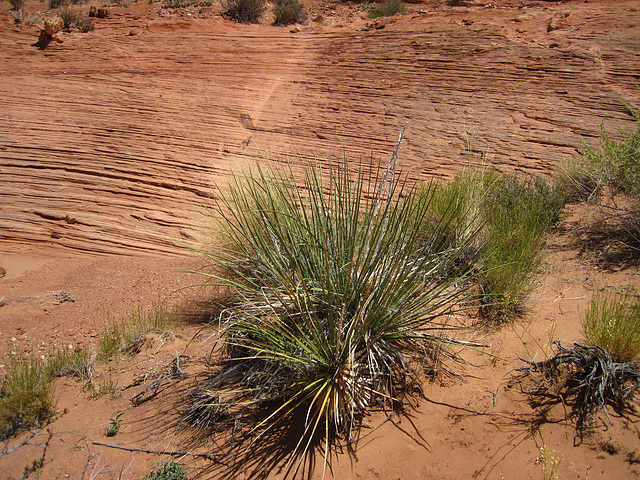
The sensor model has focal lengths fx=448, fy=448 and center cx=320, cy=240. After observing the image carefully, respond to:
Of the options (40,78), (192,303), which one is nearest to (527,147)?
(192,303)

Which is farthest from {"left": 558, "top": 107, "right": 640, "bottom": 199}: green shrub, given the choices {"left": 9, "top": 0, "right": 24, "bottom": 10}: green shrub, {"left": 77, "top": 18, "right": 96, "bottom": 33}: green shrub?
{"left": 9, "top": 0, "right": 24, "bottom": 10}: green shrub

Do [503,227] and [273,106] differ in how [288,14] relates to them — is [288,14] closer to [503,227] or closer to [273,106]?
[273,106]

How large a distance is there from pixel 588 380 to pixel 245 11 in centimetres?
1472

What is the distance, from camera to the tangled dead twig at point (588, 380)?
2.58 m

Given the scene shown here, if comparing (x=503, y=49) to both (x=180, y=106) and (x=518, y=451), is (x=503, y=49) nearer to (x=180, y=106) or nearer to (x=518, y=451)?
(x=180, y=106)

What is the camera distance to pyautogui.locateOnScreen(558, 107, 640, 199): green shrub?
4880 millimetres

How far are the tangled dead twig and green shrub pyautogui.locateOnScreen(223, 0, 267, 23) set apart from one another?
14.2 m

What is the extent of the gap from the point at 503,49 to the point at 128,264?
26.9 feet

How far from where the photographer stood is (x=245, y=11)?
14273 mm

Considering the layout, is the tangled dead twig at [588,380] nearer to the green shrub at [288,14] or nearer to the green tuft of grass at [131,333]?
the green tuft of grass at [131,333]

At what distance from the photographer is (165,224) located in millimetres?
6605

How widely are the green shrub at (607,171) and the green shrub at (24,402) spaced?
5.67 metres

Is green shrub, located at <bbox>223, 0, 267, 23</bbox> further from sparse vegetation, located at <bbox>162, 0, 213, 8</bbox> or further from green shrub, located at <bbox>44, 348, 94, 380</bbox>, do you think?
green shrub, located at <bbox>44, 348, 94, 380</bbox>

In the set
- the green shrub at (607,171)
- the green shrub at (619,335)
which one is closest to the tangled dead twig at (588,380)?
the green shrub at (619,335)
